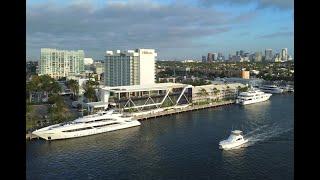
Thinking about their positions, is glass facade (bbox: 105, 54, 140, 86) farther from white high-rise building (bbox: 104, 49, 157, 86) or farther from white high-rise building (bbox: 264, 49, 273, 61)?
white high-rise building (bbox: 264, 49, 273, 61)

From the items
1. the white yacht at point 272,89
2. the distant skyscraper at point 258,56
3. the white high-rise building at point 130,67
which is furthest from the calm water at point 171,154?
the distant skyscraper at point 258,56

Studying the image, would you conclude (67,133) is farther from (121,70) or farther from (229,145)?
(121,70)

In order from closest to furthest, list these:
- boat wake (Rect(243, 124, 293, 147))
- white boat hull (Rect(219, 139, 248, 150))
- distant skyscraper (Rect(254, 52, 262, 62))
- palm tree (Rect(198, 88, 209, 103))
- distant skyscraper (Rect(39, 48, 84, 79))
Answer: white boat hull (Rect(219, 139, 248, 150)) < boat wake (Rect(243, 124, 293, 147)) < palm tree (Rect(198, 88, 209, 103)) < distant skyscraper (Rect(39, 48, 84, 79)) < distant skyscraper (Rect(254, 52, 262, 62))

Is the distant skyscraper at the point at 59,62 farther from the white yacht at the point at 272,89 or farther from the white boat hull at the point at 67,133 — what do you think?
the white boat hull at the point at 67,133

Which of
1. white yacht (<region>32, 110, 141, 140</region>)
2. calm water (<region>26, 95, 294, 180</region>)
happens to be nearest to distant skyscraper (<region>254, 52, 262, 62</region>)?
calm water (<region>26, 95, 294, 180</region>)

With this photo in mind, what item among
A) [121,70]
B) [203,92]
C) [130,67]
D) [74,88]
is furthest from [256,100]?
[74,88]

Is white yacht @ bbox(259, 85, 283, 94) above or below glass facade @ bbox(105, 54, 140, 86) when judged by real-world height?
below
